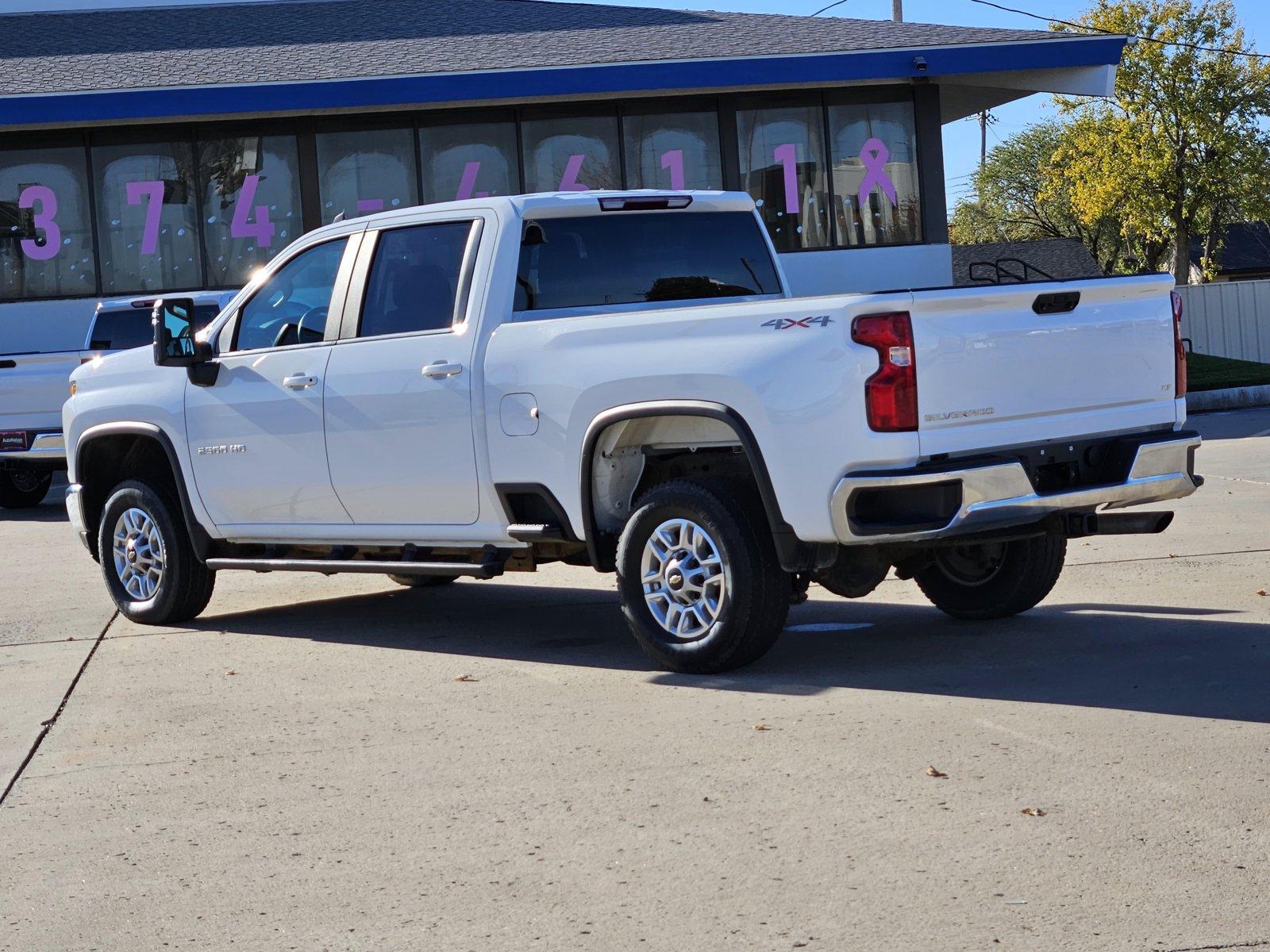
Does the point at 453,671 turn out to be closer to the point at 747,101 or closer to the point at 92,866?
the point at 92,866

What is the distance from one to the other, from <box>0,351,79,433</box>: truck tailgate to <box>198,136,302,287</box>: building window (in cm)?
852

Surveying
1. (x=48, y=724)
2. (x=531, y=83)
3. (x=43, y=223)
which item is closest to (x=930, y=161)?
(x=531, y=83)

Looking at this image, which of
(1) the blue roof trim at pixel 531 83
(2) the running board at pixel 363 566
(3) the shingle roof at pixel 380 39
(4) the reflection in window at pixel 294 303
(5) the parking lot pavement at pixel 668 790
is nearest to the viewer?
(5) the parking lot pavement at pixel 668 790

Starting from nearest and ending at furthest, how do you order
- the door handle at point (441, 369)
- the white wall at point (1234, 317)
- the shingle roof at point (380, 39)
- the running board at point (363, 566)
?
1. the door handle at point (441, 369)
2. the running board at point (363, 566)
3. the shingle roof at point (380, 39)
4. the white wall at point (1234, 317)

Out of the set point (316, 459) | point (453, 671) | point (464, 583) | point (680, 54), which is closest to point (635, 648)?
point (453, 671)

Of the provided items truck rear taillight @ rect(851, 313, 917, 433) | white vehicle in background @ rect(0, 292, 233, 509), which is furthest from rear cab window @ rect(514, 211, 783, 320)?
white vehicle in background @ rect(0, 292, 233, 509)

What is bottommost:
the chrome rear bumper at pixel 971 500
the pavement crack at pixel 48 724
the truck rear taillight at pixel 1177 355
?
the pavement crack at pixel 48 724

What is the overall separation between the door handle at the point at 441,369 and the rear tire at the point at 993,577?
2.28m

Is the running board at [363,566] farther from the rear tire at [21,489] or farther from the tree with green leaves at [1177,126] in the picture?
the tree with green leaves at [1177,126]

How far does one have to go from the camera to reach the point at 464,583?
1059 cm

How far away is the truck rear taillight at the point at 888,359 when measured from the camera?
612 cm

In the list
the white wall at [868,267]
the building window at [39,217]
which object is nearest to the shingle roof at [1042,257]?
the white wall at [868,267]

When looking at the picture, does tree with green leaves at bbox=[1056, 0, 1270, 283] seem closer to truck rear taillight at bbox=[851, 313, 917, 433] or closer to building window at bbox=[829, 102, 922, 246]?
building window at bbox=[829, 102, 922, 246]

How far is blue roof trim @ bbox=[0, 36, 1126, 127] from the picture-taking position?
22.1 m
